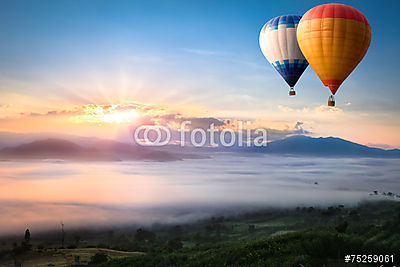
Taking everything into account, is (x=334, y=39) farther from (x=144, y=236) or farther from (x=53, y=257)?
(x=144, y=236)

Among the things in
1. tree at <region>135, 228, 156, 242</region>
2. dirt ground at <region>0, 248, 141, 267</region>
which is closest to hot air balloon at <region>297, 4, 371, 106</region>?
dirt ground at <region>0, 248, 141, 267</region>

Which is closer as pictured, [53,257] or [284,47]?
[284,47]

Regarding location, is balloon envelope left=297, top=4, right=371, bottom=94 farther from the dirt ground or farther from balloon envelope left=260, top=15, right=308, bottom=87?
the dirt ground

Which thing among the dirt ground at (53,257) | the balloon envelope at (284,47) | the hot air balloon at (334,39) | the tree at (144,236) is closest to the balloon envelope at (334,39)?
the hot air balloon at (334,39)

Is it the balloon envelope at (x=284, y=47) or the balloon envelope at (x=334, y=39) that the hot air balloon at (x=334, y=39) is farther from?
the balloon envelope at (x=284, y=47)

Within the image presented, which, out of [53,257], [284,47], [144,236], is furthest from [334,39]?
[144,236]

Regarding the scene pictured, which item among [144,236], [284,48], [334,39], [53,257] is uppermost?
[284,48]
